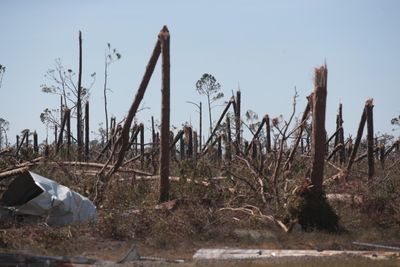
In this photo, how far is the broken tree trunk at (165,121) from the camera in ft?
46.7

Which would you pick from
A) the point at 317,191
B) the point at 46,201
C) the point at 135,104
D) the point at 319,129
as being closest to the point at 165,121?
the point at 135,104

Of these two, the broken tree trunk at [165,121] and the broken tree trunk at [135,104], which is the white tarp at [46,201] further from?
the broken tree trunk at [135,104]

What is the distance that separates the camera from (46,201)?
12164 millimetres

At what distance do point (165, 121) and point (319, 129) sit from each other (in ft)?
12.2

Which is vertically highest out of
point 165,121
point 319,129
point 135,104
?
point 135,104

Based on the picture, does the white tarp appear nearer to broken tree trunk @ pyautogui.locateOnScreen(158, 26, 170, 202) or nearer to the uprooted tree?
broken tree trunk @ pyautogui.locateOnScreen(158, 26, 170, 202)

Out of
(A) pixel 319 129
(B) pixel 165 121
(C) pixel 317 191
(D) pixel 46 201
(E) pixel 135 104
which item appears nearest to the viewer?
(D) pixel 46 201

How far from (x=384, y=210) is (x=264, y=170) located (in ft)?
11.3

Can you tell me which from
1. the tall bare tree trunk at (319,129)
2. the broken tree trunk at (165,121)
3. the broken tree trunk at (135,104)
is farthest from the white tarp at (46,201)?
the tall bare tree trunk at (319,129)

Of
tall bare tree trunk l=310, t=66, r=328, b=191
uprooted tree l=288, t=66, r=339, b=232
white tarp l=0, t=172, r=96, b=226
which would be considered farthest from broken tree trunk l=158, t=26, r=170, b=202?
tall bare tree trunk l=310, t=66, r=328, b=191

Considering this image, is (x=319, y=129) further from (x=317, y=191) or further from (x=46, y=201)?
(x=46, y=201)

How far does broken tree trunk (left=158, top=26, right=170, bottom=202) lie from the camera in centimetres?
1423

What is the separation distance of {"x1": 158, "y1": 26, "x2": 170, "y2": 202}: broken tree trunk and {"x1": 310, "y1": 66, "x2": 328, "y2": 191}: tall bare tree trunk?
3.53 meters

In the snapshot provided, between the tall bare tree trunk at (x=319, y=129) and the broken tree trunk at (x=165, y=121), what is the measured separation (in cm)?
353
